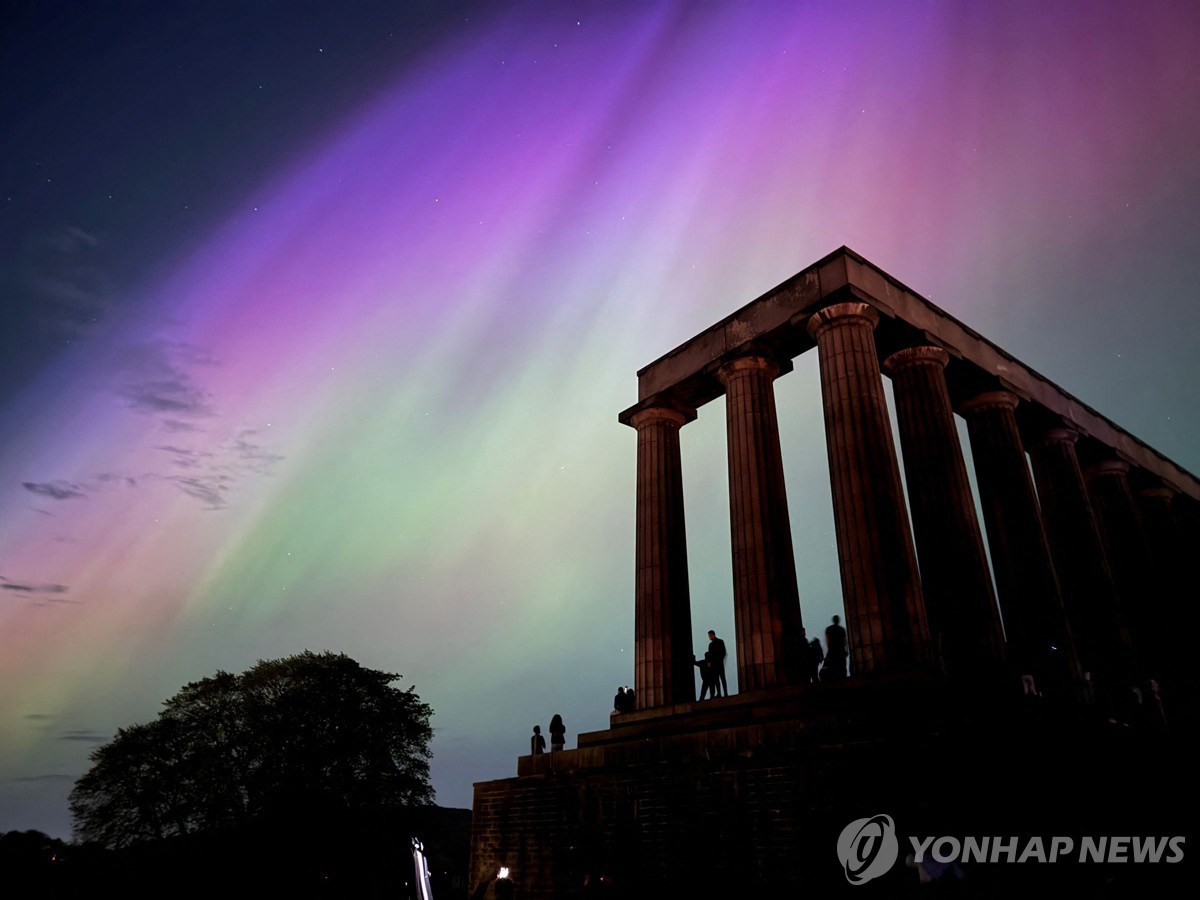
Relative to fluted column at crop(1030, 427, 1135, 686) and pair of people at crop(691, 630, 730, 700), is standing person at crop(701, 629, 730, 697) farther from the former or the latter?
fluted column at crop(1030, 427, 1135, 686)

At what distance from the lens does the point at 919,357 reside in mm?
22297

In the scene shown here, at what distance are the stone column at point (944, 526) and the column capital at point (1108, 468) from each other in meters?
12.8

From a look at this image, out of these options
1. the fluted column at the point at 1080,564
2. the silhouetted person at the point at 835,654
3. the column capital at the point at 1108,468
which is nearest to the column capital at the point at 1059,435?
the fluted column at the point at 1080,564

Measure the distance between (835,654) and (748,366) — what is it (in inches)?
373

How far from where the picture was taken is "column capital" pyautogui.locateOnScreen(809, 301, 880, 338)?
811 inches

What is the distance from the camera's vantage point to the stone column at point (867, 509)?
16859 millimetres

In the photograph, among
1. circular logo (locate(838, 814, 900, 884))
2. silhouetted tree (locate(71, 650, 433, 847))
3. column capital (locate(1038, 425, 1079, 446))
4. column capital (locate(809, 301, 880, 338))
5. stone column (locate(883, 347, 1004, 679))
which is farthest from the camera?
silhouetted tree (locate(71, 650, 433, 847))

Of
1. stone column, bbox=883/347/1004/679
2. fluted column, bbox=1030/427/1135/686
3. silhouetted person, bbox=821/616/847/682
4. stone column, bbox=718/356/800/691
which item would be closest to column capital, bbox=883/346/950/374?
stone column, bbox=883/347/1004/679

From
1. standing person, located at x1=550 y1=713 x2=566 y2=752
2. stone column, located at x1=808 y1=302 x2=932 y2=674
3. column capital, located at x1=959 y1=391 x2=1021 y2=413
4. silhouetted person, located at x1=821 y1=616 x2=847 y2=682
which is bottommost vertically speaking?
standing person, located at x1=550 y1=713 x2=566 y2=752

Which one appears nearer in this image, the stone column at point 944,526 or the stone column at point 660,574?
the stone column at point 944,526

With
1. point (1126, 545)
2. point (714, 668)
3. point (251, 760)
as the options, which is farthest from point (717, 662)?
point (251, 760)

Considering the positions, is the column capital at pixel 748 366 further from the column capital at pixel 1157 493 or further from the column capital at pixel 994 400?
the column capital at pixel 1157 493

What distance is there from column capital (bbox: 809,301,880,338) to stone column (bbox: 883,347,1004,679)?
8.43 ft

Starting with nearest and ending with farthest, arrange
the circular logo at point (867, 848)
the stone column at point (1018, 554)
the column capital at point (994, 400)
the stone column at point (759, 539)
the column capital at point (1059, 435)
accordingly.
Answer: the circular logo at point (867, 848) < the stone column at point (759, 539) < the stone column at point (1018, 554) < the column capital at point (994, 400) < the column capital at point (1059, 435)
